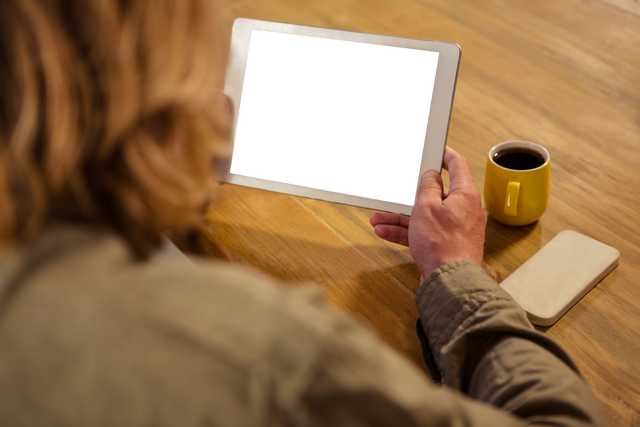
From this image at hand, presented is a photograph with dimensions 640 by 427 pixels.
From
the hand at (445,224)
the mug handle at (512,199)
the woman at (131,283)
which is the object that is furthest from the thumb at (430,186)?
the woman at (131,283)

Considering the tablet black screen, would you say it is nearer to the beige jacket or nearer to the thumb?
the thumb

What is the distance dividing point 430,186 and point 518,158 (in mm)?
164

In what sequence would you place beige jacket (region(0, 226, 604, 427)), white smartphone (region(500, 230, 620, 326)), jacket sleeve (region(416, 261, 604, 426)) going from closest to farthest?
1. beige jacket (region(0, 226, 604, 427))
2. jacket sleeve (region(416, 261, 604, 426))
3. white smartphone (region(500, 230, 620, 326))

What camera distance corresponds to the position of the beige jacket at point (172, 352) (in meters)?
0.31

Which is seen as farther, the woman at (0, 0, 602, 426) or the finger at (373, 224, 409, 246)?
the finger at (373, 224, 409, 246)

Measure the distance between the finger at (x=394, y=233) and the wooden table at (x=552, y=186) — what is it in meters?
0.02

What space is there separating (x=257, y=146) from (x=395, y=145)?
0.77 feet

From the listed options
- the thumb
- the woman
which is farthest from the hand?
the woman

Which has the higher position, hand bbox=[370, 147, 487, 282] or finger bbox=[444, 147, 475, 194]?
finger bbox=[444, 147, 475, 194]

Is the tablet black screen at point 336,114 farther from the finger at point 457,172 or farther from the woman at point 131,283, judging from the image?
the woman at point 131,283

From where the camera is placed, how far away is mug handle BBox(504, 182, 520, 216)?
0.80 meters

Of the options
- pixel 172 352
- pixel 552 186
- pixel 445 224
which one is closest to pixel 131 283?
pixel 172 352

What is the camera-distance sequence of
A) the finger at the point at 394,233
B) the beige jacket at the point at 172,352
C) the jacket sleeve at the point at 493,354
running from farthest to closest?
the finger at the point at 394,233
the jacket sleeve at the point at 493,354
the beige jacket at the point at 172,352

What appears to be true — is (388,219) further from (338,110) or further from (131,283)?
(131,283)
